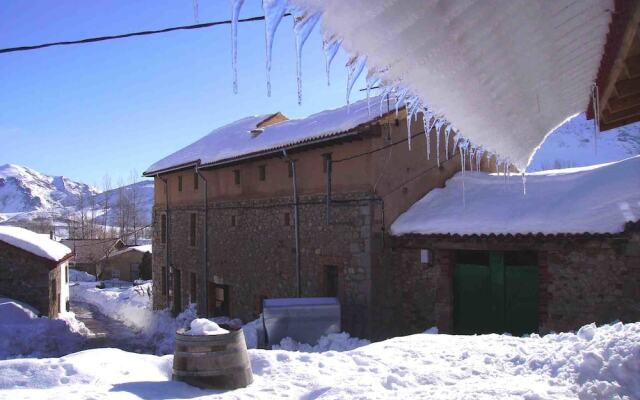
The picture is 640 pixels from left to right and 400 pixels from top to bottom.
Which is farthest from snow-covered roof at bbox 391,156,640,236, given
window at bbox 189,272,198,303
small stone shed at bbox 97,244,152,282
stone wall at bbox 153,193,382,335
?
small stone shed at bbox 97,244,152,282

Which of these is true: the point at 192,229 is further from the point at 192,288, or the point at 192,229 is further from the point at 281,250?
the point at 281,250

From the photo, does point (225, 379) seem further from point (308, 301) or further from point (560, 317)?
point (560, 317)

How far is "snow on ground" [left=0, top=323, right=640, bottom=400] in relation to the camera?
4.81m

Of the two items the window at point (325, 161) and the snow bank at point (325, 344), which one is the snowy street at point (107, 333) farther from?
the window at point (325, 161)

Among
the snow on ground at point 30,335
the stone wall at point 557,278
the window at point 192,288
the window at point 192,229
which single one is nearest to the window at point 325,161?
the stone wall at point 557,278

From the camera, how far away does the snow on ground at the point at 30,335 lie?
1343cm

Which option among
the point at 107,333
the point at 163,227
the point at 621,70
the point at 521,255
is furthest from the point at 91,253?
the point at 621,70

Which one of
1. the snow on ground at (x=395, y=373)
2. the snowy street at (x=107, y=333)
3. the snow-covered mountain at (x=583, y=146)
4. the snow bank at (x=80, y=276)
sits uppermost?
the snow-covered mountain at (x=583, y=146)

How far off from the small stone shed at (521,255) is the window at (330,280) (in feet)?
4.47

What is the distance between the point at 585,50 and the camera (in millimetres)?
2678

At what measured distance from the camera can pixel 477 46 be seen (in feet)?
7.46

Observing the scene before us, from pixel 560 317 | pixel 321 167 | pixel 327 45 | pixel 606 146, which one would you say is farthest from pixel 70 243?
pixel 606 146

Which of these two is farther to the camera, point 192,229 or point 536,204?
point 192,229

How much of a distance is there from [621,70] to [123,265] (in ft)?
134
